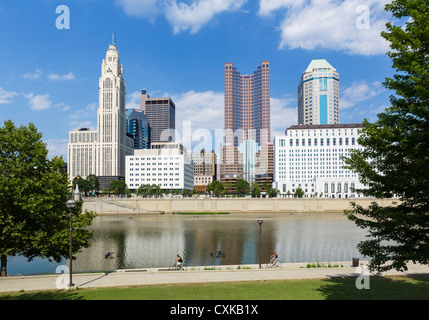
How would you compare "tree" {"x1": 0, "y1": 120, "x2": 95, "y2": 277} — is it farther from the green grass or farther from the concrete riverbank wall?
the concrete riverbank wall

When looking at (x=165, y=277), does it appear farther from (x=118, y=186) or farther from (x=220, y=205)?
(x=118, y=186)

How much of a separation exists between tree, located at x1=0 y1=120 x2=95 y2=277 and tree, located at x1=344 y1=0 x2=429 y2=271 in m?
23.2

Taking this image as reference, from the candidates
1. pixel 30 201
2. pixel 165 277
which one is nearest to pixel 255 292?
pixel 165 277

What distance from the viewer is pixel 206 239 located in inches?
2448

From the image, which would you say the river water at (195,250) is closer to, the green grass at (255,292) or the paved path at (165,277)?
the paved path at (165,277)

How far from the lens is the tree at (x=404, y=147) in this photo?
1527 centimetres

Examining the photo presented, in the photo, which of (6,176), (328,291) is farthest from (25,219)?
(328,291)

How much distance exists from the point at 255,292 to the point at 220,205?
423 ft

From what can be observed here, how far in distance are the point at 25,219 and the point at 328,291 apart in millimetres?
23656

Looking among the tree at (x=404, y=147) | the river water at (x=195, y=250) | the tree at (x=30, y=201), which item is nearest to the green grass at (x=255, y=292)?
the tree at (x=404, y=147)

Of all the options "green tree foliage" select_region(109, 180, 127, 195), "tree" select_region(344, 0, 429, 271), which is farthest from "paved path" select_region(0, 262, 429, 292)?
"green tree foliage" select_region(109, 180, 127, 195)

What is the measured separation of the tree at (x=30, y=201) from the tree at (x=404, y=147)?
2317cm
